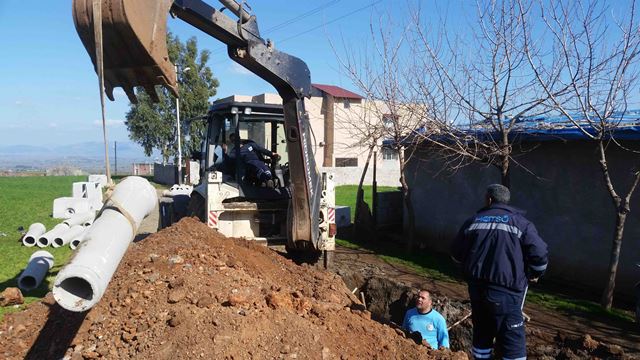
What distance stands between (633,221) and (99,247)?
7.78 meters

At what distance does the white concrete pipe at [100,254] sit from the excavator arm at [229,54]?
2.98 ft

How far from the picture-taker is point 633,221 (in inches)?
317

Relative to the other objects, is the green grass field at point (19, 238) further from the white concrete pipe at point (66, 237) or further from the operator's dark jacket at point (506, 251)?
the operator's dark jacket at point (506, 251)

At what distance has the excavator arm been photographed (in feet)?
12.2

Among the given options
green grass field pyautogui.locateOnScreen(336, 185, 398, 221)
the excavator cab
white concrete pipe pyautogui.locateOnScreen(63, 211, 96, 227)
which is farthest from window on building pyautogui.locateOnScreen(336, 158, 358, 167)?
the excavator cab

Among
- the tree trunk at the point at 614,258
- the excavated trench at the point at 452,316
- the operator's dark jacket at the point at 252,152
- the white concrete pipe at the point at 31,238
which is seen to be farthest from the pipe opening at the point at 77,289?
the white concrete pipe at the point at 31,238

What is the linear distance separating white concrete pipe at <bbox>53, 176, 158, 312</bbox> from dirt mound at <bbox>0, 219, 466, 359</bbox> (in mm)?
734

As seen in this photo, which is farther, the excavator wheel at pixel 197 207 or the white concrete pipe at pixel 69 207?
the white concrete pipe at pixel 69 207

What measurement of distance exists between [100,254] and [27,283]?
14.2ft

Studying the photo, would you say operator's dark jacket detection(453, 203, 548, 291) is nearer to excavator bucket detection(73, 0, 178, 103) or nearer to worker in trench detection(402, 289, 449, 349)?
worker in trench detection(402, 289, 449, 349)

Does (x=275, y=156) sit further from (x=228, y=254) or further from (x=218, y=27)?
(x=218, y=27)

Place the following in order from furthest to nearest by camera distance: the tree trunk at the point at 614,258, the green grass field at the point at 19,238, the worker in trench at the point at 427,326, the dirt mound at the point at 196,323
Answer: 1. the green grass field at the point at 19,238
2. the tree trunk at the point at 614,258
3. the worker in trench at the point at 427,326
4. the dirt mound at the point at 196,323

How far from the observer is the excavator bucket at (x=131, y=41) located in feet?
12.0

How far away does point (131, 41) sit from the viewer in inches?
150
